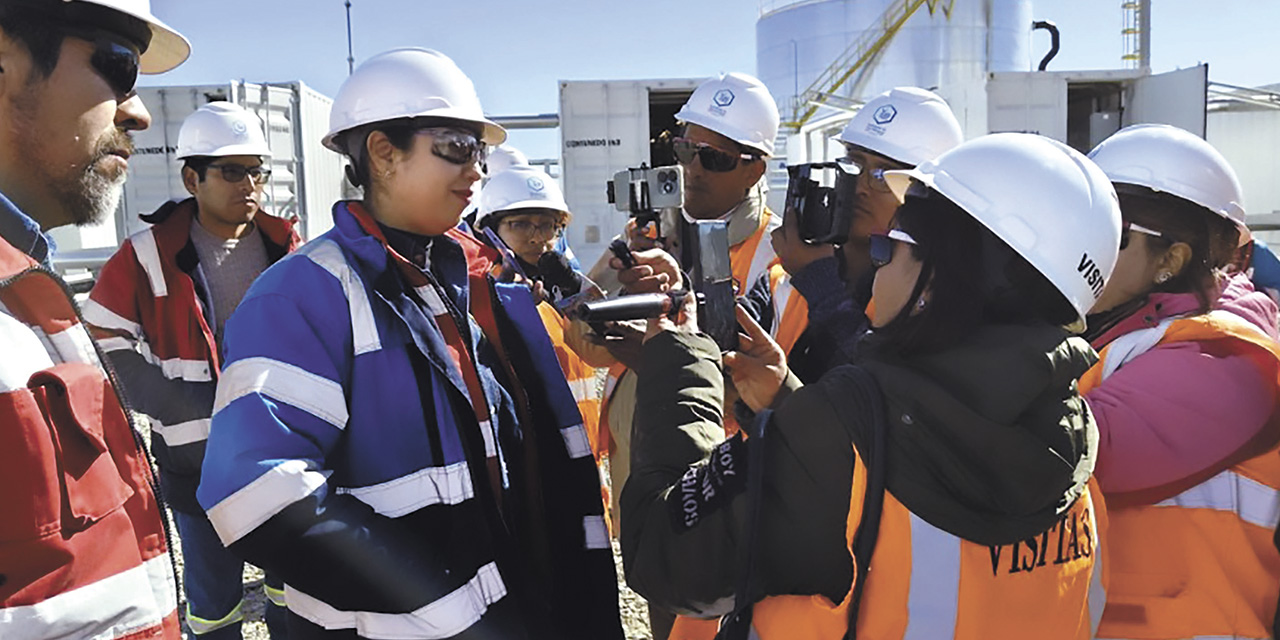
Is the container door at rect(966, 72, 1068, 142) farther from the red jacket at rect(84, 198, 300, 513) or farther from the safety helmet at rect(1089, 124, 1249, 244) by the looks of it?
the red jacket at rect(84, 198, 300, 513)

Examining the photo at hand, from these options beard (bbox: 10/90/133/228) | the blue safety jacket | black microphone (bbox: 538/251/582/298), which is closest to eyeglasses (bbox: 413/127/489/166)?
the blue safety jacket

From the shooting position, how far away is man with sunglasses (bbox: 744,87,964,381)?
2.33 m

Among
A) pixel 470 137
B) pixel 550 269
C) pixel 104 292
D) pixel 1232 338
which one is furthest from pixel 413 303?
pixel 104 292

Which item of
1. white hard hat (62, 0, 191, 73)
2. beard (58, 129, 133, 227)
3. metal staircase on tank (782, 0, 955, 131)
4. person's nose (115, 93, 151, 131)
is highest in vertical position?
metal staircase on tank (782, 0, 955, 131)

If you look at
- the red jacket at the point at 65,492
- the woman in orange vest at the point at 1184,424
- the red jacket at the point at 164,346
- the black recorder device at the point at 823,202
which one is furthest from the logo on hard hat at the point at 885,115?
the red jacket at the point at 164,346

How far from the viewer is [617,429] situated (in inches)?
132

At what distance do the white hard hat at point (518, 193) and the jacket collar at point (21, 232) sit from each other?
10.6 ft

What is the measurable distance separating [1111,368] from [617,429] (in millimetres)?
1894

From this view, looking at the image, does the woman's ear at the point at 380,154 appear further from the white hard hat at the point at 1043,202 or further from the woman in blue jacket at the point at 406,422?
the white hard hat at the point at 1043,202

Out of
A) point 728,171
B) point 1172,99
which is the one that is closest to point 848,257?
point 728,171

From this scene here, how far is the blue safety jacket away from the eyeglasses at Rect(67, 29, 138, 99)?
0.43 m

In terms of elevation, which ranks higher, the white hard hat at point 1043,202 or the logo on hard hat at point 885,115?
the logo on hard hat at point 885,115

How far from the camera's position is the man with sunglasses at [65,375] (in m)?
1.13

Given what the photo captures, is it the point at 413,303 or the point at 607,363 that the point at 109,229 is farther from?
the point at 413,303
